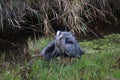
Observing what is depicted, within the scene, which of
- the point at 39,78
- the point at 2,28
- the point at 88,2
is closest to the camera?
the point at 39,78

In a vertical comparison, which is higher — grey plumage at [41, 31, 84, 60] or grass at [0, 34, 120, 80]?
grey plumage at [41, 31, 84, 60]

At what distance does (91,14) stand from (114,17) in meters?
0.39

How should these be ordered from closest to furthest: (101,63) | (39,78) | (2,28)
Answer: (39,78) → (101,63) → (2,28)

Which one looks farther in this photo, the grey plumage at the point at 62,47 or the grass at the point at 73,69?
the grey plumage at the point at 62,47

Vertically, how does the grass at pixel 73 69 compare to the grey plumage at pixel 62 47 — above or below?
below

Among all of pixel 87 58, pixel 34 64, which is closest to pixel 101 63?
pixel 87 58

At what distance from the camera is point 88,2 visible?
14.6ft

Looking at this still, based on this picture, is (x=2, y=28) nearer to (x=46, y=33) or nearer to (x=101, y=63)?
(x=46, y=33)

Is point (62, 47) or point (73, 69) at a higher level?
point (62, 47)

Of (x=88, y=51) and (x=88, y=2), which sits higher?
(x=88, y=2)

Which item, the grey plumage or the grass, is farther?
the grey plumage

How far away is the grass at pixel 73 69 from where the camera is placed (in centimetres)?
293

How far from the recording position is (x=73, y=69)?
303cm

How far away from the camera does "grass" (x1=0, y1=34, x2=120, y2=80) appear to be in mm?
2926
